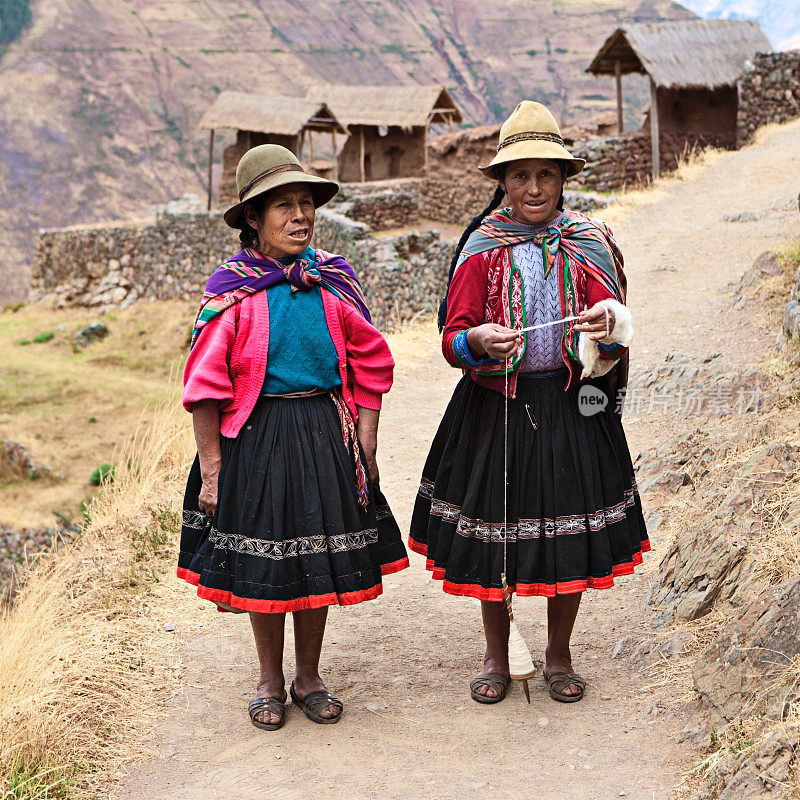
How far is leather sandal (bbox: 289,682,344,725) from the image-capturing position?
3.20 metres

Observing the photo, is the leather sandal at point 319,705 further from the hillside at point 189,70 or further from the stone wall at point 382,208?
the hillside at point 189,70

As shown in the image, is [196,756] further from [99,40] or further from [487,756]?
[99,40]

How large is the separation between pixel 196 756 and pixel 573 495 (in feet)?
5.03

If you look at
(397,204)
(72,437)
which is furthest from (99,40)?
(72,437)

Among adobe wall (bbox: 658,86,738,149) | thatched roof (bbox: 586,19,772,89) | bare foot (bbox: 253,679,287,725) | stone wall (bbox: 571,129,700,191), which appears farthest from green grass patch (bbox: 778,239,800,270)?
adobe wall (bbox: 658,86,738,149)

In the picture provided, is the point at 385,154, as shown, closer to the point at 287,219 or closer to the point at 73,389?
the point at 73,389

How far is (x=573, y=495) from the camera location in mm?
2975

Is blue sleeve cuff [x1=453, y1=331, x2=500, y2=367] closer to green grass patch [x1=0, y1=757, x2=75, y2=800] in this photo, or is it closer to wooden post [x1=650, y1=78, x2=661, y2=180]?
green grass patch [x1=0, y1=757, x2=75, y2=800]

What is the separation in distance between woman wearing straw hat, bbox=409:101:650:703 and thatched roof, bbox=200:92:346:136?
77.0 ft

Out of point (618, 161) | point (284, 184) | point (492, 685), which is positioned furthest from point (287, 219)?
point (618, 161)

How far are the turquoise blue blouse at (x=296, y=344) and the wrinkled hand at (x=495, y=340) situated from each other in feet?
1.57

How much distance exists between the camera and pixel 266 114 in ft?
85.1

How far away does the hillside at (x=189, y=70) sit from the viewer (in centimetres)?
4978

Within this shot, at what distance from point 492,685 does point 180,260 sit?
2121 cm
